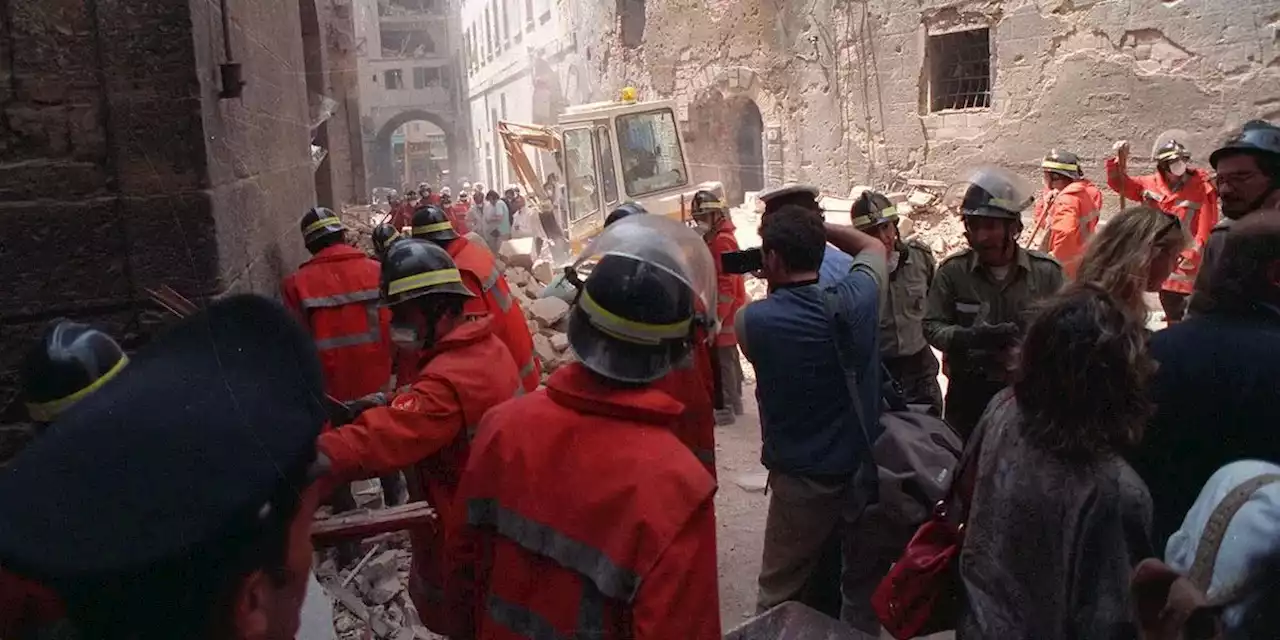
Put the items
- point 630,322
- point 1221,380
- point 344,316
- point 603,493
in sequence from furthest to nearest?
point 344,316
point 1221,380
point 630,322
point 603,493

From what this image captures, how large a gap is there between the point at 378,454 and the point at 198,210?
1.56 m

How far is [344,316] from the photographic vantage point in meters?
4.45

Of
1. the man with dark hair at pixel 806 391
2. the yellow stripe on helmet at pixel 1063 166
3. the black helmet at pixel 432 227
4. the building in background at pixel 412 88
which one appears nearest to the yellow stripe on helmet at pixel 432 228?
the black helmet at pixel 432 227

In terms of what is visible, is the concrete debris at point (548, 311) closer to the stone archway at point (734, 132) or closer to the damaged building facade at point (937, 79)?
the damaged building facade at point (937, 79)

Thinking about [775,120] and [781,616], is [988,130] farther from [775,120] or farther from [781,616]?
[781,616]

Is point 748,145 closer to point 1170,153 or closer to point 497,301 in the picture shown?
point 1170,153

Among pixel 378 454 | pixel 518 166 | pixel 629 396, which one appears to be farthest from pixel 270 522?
pixel 518 166

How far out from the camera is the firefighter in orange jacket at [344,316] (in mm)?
4391

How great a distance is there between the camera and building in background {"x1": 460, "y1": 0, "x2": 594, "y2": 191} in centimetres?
2475

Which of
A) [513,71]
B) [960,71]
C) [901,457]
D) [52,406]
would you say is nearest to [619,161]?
[960,71]

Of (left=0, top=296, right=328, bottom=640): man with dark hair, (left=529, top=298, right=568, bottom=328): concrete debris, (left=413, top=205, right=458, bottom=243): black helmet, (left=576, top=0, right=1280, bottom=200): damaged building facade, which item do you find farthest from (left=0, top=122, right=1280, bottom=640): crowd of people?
(left=576, top=0, right=1280, bottom=200): damaged building facade

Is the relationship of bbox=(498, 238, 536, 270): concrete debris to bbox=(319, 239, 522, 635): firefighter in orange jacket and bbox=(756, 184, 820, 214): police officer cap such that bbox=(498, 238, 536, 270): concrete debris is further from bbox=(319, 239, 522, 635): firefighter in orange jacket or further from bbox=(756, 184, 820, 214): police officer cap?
bbox=(319, 239, 522, 635): firefighter in orange jacket

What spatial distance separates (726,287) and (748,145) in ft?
40.9

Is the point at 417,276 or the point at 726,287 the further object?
the point at 726,287
